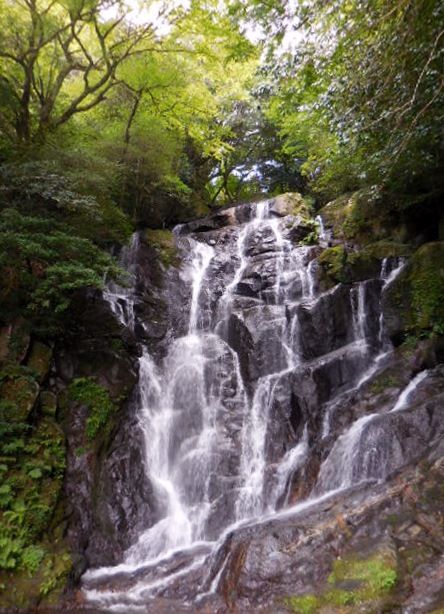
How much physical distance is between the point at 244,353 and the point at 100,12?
370 inches

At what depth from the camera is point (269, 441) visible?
9000 millimetres

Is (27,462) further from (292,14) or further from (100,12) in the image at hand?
(100,12)

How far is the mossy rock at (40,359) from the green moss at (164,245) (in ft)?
19.3

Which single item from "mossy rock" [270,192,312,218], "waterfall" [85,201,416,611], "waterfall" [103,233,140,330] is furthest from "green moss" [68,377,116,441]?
"mossy rock" [270,192,312,218]

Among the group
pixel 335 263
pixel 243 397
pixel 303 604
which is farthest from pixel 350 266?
pixel 303 604

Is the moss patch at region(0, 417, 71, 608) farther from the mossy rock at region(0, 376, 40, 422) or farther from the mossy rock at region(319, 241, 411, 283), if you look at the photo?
the mossy rock at region(319, 241, 411, 283)

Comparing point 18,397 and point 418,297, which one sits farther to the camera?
point 418,297

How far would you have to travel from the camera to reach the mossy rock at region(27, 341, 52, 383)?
8.66 m

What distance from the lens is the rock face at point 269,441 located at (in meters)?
5.10

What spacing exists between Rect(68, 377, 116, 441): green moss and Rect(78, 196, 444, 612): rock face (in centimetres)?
47

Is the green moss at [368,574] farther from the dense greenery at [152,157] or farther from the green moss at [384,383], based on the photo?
the green moss at [384,383]

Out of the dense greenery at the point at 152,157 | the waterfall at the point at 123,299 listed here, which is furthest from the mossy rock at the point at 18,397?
the waterfall at the point at 123,299

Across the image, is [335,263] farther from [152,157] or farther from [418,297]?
[152,157]

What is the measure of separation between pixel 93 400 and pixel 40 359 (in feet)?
4.53
